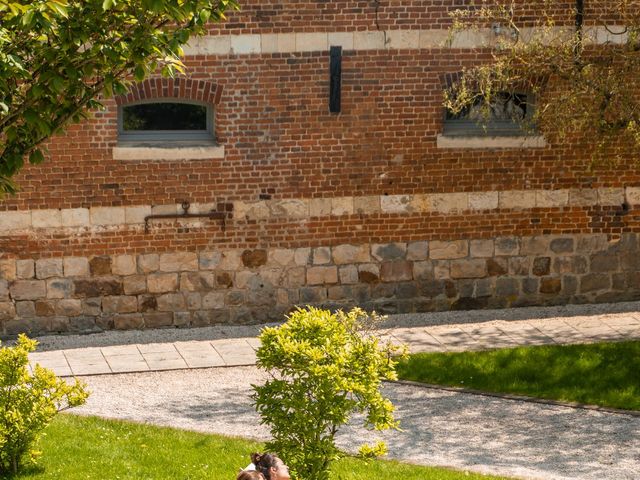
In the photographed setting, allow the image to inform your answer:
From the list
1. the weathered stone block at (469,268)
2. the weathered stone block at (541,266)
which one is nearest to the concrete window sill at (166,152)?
the weathered stone block at (469,268)

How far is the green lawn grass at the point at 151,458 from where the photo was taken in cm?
945

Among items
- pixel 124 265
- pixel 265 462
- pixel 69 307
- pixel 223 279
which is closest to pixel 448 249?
pixel 223 279

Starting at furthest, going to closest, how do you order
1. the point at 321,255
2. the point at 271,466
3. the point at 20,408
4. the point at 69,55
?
the point at 321,255, the point at 20,408, the point at 271,466, the point at 69,55

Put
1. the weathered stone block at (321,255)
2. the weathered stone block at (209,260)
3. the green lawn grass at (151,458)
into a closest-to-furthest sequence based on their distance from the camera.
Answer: the green lawn grass at (151,458) → the weathered stone block at (209,260) → the weathered stone block at (321,255)

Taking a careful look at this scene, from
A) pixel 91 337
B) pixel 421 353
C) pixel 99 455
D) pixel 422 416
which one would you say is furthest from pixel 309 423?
pixel 91 337

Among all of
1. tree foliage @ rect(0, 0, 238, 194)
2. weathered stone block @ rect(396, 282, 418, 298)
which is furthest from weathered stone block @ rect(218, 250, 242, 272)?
tree foliage @ rect(0, 0, 238, 194)

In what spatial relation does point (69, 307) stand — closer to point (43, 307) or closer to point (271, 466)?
point (43, 307)

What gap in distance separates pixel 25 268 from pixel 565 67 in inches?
265

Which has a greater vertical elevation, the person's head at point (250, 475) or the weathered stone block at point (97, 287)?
the weathered stone block at point (97, 287)

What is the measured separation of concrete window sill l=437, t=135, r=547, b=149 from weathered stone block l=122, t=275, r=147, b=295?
403 centimetres

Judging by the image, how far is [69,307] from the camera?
14.5 metres

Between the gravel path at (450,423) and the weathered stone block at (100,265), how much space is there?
6.88 feet

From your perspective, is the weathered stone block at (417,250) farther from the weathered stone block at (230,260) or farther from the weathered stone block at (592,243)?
the weathered stone block at (230,260)

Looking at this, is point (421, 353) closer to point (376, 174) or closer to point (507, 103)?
point (376, 174)
